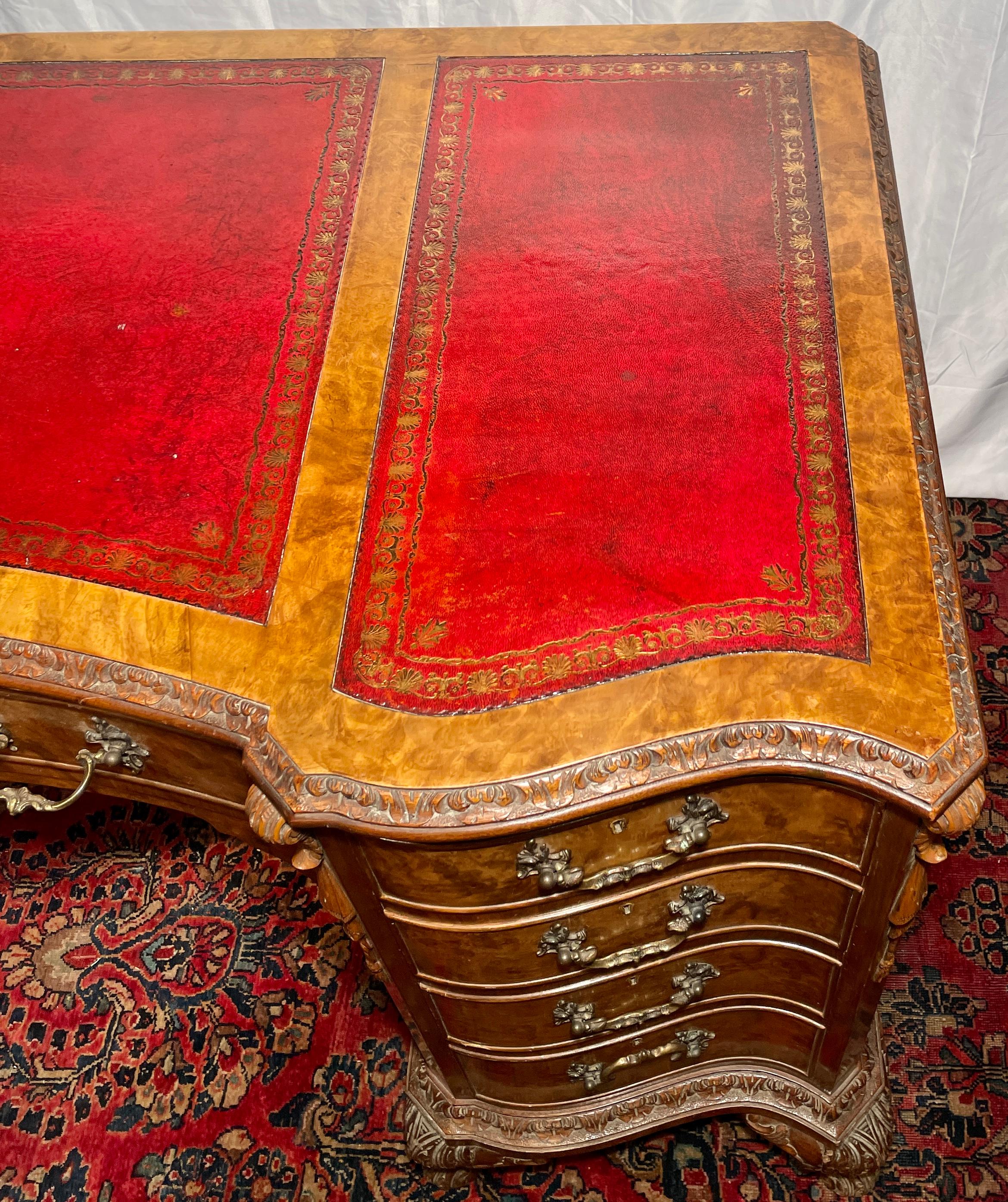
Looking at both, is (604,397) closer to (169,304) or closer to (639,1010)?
(169,304)

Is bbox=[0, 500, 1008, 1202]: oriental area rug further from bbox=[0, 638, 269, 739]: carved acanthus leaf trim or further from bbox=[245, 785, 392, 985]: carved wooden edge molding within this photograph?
bbox=[0, 638, 269, 739]: carved acanthus leaf trim

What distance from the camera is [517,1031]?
4.92 feet

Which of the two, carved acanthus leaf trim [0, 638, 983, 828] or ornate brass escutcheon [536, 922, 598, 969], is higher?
carved acanthus leaf trim [0, 638, 983, 828]

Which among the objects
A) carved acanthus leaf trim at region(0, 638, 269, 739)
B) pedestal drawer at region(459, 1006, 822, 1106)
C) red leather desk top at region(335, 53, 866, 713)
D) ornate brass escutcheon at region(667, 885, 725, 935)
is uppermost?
red leather desk top at region(335, 53, 866, 713)

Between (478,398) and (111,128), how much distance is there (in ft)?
2.76

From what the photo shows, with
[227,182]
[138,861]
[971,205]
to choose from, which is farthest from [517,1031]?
[971,205]

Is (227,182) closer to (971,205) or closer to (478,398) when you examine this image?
(478,398)

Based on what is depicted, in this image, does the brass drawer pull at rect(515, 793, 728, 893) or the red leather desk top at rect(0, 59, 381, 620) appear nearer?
the brass drawer pull at rect(515, 793, 728, 893)

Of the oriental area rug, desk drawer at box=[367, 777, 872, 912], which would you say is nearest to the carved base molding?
the oriental area rug

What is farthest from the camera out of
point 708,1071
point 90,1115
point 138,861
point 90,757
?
point 138,861

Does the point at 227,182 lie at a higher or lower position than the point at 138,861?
higher

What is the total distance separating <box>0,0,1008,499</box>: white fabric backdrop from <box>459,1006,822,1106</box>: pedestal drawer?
55.6 inches

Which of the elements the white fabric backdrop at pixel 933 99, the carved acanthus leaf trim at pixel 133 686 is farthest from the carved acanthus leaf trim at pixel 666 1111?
the white fabric backdrop at pixel 933 99

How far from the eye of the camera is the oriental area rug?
6.02 feet
